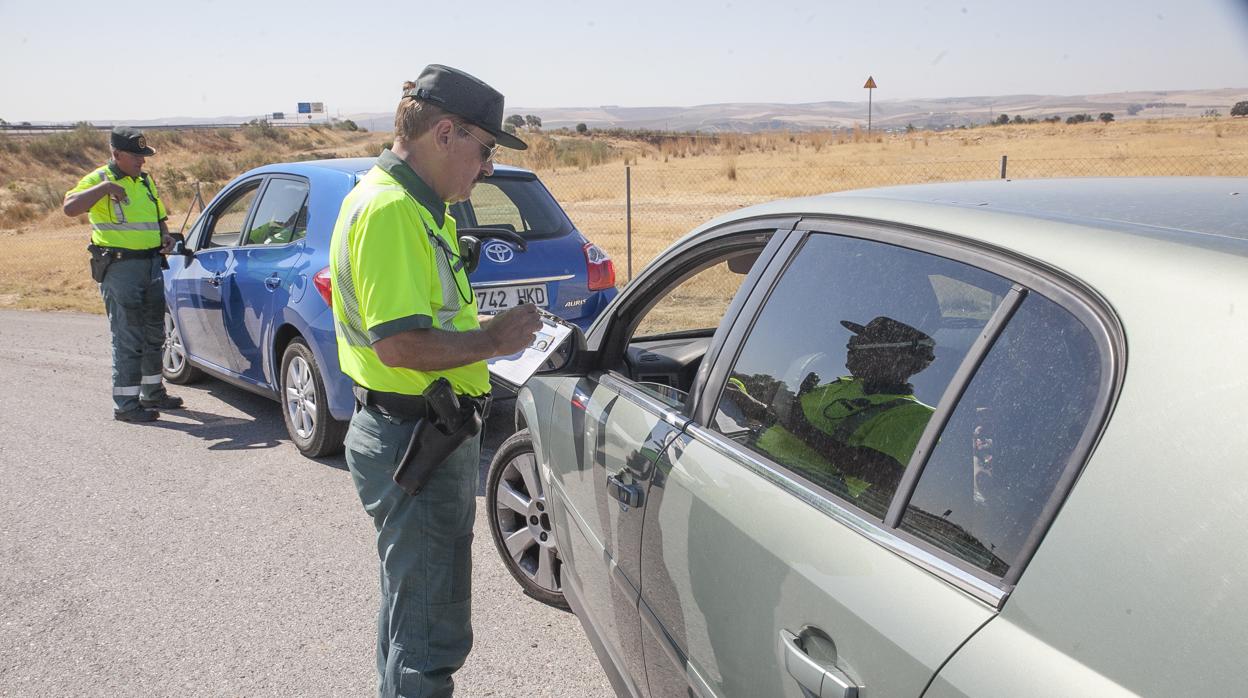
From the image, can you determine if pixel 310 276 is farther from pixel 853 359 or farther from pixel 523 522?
pixel 853 359

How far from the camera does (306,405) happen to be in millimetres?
5605

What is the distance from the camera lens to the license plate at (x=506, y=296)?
17.7 feet

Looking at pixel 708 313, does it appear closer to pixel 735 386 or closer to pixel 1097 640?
pixel 735 386

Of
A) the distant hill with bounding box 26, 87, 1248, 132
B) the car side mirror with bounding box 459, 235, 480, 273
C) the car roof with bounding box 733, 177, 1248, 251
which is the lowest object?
the car side mirror with bounding box 459, 235, 480, 273

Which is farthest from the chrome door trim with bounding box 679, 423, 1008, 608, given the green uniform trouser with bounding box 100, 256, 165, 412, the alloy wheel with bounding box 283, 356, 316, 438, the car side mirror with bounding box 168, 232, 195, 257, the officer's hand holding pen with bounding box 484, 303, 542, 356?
the green uniform trouser with bounding box 100, 256, 165, 412

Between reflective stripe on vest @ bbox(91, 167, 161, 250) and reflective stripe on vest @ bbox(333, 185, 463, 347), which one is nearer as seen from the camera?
reflective stripe on vest @ bbox(333, 185, 463, 347)

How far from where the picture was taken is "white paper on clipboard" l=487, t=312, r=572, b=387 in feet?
9.77

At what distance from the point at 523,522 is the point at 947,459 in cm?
257

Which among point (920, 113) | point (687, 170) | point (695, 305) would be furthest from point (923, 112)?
point (695, 305)

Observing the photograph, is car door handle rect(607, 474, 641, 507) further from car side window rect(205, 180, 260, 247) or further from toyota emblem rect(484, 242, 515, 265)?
car side window rect(205, 180, 260, 247)

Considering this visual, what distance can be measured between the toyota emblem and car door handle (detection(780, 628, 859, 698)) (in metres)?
3.98

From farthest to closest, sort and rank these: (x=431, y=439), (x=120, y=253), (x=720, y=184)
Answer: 1. (x=720, y=184)
2. (x=120, y=253)
3. (x=431, y=439)

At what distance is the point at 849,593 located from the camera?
1.66 metres

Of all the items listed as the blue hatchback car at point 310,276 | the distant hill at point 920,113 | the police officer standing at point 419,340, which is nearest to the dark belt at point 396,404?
the police officer standing at point 419,340
